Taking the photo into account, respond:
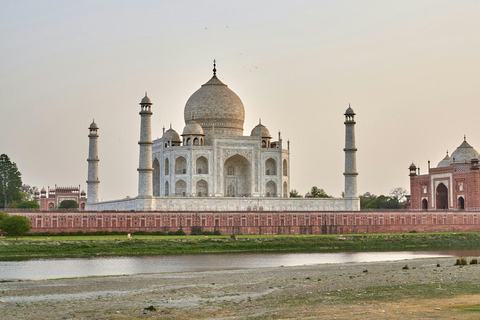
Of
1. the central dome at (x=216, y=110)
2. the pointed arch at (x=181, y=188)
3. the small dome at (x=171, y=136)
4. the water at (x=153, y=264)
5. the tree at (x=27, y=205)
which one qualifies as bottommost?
the water at (x=153, y=264)

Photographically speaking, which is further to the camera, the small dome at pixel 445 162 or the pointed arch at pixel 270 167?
the small dome at pixel 445 162

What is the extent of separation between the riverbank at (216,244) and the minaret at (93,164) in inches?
633

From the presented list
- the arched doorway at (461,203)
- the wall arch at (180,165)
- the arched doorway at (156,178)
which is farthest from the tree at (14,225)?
the arched doorway at (461,203)

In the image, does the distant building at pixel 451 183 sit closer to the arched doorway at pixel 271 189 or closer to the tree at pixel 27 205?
the arched doorway at pixel 271 189

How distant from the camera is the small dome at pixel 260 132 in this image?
203 ft

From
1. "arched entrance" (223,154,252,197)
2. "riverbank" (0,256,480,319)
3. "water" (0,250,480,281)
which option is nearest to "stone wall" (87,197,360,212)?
"arched entrance" (223,154,252,197)

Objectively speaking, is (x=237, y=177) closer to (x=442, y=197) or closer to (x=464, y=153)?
(x=442, y=197)

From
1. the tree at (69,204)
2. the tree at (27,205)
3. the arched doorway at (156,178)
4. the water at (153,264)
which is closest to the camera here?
the water at (153,264)

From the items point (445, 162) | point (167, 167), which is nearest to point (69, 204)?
point (167, 167)

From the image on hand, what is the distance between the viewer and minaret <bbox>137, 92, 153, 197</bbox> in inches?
2073

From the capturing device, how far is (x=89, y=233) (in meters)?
48.2

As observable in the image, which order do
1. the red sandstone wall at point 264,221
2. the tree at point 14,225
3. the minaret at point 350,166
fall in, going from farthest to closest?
1. the minaret at point 350,166
2. the red sandstone wall at point 264,221
3. the tree at point 14,225

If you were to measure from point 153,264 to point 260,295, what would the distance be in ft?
44.0

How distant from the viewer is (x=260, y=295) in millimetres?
20328
